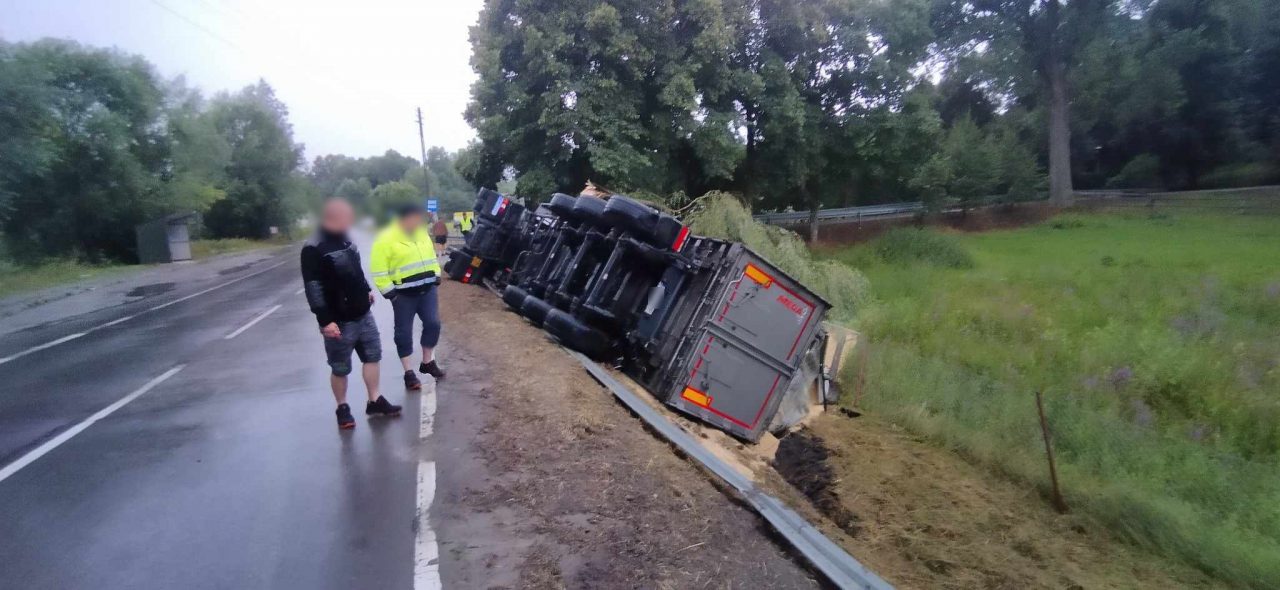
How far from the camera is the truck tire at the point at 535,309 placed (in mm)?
10531

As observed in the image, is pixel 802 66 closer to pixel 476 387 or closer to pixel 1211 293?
pixel 1211 293

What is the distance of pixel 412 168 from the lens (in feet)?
28.3

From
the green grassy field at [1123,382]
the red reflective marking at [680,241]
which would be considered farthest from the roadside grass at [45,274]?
the green grassy field at [1123,382]

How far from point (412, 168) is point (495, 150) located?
637 inches

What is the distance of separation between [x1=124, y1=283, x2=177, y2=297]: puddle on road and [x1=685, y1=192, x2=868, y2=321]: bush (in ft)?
44.2

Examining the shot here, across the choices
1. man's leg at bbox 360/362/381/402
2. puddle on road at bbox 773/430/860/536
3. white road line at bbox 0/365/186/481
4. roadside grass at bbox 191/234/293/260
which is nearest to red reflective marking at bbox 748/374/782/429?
puddle on road at bbox 773/430/860/536

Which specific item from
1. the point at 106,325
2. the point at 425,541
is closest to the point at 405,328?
the point at 425,541

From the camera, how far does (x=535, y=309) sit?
10.7 m

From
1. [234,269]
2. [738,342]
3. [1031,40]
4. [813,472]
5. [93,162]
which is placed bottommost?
[234,269]

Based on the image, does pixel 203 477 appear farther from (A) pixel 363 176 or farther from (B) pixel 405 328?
(A) pixel 363 176

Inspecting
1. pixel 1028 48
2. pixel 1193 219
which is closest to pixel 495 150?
pixel 1193 219

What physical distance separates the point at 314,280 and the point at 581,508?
2642mm

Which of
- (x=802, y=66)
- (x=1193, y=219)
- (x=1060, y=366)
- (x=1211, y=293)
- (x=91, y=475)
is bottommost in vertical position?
(x=91, y=475)

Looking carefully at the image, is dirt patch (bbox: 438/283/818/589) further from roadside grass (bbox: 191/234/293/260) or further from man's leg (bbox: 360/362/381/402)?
roadside grass (bbox: 191/234/293/260)
